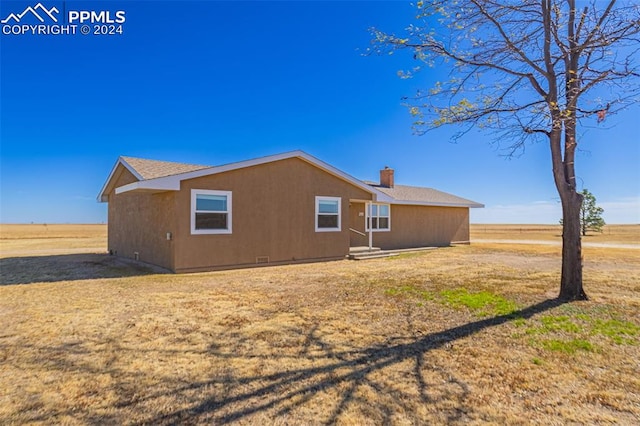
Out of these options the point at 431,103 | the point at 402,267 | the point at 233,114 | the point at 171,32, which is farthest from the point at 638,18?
the point at 233,114

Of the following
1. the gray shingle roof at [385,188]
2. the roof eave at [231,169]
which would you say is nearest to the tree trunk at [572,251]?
the roof eave at [231,169]

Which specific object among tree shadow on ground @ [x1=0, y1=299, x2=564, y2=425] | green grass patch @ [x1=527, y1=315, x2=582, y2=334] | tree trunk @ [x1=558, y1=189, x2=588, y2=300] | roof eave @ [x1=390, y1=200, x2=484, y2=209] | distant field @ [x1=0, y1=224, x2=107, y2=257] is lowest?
distant field @ [x1=0, y1=224, x2=107, y2=257]

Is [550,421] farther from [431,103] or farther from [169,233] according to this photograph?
[169,233]

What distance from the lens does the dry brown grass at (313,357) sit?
2.70m

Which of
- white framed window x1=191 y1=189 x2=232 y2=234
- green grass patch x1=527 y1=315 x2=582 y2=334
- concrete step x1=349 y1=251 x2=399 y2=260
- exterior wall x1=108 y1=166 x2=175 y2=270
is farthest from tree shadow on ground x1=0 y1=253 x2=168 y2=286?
green grass patch x1=527 y1=315 x2=582 y2=334

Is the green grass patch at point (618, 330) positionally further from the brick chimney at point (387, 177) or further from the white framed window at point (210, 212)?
the brick chimney at point (387, 177)

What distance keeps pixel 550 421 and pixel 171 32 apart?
13.9 m

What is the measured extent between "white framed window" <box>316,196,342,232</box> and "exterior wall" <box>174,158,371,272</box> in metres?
0.20

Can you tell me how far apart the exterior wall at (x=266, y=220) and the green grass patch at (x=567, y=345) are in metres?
8.33

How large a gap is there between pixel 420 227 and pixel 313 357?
16.0 m

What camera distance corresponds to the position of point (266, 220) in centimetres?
1122

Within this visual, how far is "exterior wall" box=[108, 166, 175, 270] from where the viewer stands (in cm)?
1008

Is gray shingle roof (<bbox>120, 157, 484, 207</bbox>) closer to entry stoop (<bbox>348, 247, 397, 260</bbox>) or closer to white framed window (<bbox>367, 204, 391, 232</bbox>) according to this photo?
white framed window (<bbox>367, 204, 391, 232</bbox>)

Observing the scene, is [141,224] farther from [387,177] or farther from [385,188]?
[387,177]
